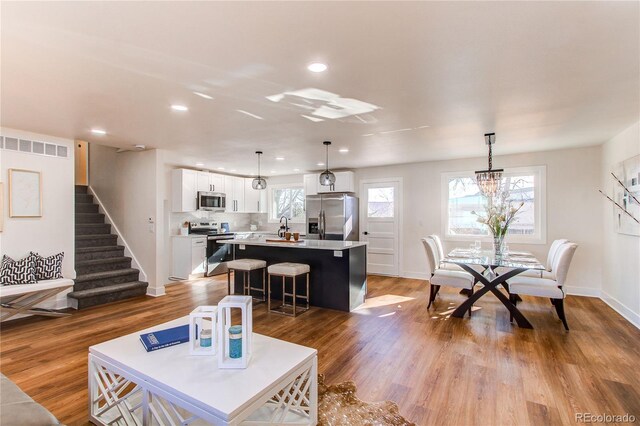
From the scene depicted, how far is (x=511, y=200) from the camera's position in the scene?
5.49 meters

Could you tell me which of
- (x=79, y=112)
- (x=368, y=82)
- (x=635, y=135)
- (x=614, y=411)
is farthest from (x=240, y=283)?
(x=635, y=135)

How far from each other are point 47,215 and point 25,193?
1.24 ft

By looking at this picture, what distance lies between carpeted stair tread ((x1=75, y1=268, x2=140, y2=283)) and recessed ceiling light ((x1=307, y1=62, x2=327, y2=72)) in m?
4.78

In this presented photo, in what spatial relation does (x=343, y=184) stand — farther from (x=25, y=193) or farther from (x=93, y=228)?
(x=25, y=193)

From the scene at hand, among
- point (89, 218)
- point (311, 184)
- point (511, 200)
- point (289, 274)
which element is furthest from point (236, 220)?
point (511, 200)

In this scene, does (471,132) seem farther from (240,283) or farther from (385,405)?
(240,283)

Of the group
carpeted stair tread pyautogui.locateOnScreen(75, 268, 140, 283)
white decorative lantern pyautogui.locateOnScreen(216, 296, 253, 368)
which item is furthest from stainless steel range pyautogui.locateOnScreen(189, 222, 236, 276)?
white decorative lantern pyautogui.locateOnScreen(216, 296, 253, 368)

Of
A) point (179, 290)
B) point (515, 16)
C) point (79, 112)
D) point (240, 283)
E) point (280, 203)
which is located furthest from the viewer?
point (280, 203)

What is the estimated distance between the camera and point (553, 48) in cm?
197

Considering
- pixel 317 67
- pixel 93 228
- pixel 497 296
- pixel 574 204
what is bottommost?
pixel 497 296

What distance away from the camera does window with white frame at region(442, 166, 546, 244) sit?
5.30 metres

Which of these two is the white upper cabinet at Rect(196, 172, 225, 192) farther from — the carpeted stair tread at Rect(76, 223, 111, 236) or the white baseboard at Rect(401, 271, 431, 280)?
the white baseboard at Rect(401, 271, 431, 280)

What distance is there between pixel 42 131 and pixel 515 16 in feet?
17.2

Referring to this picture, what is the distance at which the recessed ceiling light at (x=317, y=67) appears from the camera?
2180mm
